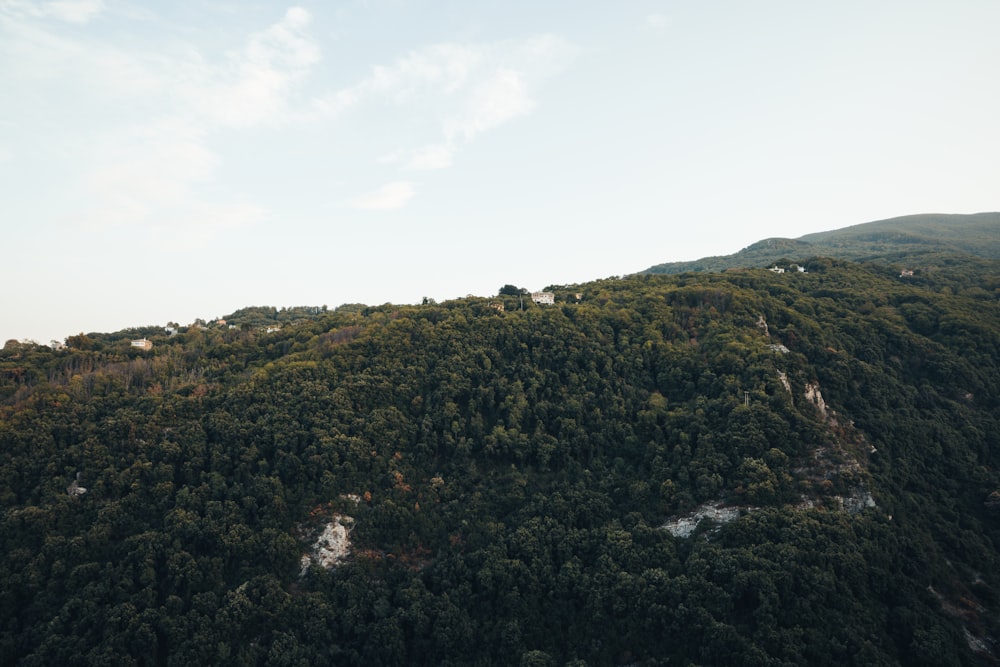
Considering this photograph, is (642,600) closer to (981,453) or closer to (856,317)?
(981,453)

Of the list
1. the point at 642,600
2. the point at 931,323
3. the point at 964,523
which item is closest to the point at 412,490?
the point at 642,600

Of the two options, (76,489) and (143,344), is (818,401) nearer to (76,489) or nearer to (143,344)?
(76,489)

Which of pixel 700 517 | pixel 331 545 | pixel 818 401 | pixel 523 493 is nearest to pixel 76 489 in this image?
pixel 331 545

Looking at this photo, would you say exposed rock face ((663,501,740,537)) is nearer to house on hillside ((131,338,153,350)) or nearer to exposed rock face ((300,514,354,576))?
exposed rock face ((300,514,354,576))

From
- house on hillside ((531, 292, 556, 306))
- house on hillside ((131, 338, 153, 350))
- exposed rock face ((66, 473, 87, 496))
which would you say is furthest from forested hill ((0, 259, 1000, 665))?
house on hillside ((531, 292, 556, 306))

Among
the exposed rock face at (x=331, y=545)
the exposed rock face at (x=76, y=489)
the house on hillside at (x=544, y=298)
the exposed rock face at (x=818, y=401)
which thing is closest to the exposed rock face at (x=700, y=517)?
the exposed rock face at (x=818, y=401)
